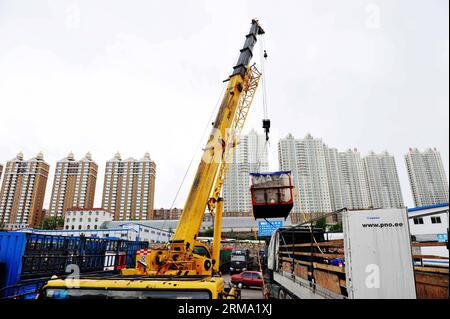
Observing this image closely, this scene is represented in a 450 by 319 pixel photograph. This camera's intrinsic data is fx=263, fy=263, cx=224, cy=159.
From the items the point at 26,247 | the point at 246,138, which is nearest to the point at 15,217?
the point at 246,138

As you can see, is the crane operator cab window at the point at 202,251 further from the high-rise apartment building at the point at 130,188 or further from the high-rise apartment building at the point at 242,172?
the high-rise apartment building at the point at 130,188

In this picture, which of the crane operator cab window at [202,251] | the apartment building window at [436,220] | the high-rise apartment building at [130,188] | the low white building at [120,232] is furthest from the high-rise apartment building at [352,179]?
the crane operator cab window at [202,251]

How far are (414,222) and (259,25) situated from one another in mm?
25102

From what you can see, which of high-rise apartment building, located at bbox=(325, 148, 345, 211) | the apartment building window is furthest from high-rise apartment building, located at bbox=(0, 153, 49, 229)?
the apartment building window

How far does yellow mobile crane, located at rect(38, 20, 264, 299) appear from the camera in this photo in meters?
4.33

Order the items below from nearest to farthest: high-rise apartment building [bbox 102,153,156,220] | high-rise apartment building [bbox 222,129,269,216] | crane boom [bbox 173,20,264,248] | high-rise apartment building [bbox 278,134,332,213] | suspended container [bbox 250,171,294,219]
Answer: crane boom [bbox 173,20,264,248] → suspended container [bbox 250,171,294,219] → high-rise apartment building [bbox 222,129,269,216] → high-rise apartment building [bbox 278,134,332,213] → high-rise apartment building [bbox 102,153,156,220]

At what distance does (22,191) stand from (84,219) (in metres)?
18.3

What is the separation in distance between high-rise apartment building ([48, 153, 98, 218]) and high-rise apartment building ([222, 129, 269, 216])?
5192 centimetres

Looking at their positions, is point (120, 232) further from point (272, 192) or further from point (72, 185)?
point (72, 185)

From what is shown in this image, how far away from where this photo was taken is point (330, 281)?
5.62m

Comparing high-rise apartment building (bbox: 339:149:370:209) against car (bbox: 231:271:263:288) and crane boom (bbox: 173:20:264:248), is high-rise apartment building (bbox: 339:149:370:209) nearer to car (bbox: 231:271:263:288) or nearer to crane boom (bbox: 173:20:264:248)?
car (bbox: 231:271:263:288)
